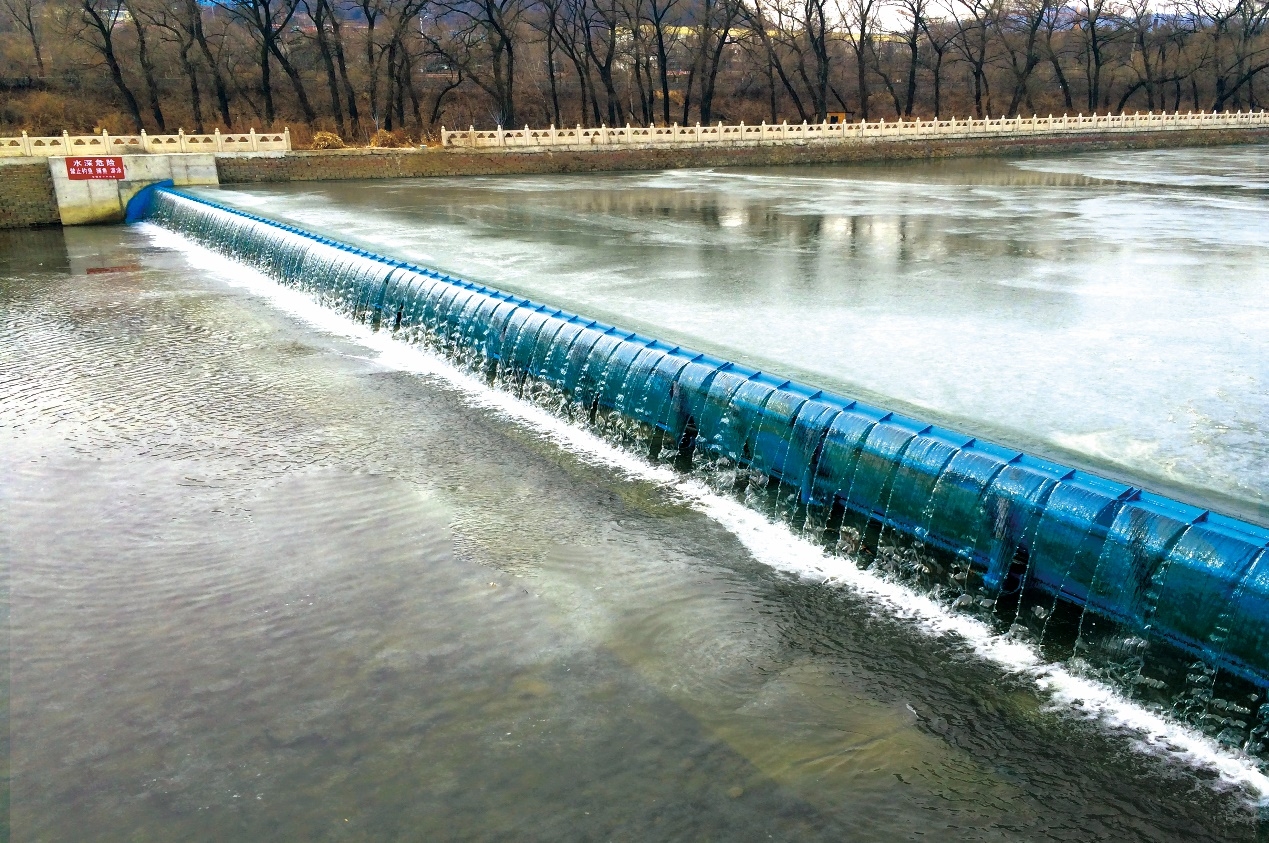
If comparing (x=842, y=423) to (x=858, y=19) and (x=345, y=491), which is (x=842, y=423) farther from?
(x=858, y=19)

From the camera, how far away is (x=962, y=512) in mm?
6641

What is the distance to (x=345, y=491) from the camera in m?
8.46

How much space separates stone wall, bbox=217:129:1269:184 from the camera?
37.5 metres

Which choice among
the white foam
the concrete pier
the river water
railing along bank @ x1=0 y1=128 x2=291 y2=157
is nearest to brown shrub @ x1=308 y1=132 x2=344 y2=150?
railing along bank @ x1=0 y1=128 x2=291 y2=157

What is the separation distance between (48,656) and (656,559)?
3.86m

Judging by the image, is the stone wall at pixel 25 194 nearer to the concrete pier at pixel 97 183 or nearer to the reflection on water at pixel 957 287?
the concrete pier at pixel 97 183

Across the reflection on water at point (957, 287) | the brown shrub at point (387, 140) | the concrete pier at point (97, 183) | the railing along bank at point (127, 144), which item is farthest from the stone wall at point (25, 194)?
the brown shrub at point (387, 140)

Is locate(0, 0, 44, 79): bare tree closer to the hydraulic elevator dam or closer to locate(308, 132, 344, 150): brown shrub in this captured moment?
locate(308, 132, 344, 150): brown shrub

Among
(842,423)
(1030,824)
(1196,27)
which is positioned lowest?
(1030,824)

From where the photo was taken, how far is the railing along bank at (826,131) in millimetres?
43250

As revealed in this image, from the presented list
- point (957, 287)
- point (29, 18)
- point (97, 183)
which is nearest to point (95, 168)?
point (97, 183)

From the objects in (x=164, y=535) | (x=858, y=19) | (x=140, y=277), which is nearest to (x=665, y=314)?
(x=164, y=535)

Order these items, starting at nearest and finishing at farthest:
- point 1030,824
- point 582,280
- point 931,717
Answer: point 1030,824 < point 931,717 < point 582,280

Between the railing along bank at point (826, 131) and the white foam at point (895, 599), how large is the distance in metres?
32.7
